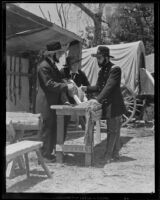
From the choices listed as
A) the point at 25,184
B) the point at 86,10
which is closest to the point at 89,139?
the point at 25,184

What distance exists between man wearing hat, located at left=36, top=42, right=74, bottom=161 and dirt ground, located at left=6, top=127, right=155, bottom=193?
0.37m

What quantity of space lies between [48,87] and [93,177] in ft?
4.69

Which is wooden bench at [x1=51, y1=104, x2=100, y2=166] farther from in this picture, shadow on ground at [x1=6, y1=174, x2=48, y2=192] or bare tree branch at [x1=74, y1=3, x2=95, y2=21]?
bare tree branch at [x1=74, y1=3, x2=95, y2=21]

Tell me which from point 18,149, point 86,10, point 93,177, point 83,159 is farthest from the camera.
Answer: point 83,159

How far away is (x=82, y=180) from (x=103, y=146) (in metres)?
2.58

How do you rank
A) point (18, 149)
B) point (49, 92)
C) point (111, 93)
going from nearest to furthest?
1. point (18, 149)
2. point (49, 92)
3. point (111, 93)

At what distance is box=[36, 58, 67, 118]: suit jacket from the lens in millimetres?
5664

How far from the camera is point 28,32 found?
282 inches

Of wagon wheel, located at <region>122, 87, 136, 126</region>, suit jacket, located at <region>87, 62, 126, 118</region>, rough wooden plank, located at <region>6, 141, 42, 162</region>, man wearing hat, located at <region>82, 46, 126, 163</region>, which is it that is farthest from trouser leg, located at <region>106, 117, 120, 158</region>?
wagon wheel, located at <region>122, 87, 136, 126</region>

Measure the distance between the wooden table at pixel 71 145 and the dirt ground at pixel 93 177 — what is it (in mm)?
168

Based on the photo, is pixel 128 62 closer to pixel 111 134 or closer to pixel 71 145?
pixel 111 134

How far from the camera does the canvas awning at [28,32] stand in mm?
6348

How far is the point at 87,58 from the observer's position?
38.2 feet

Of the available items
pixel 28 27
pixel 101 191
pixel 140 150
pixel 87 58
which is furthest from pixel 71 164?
pixel 87 58
